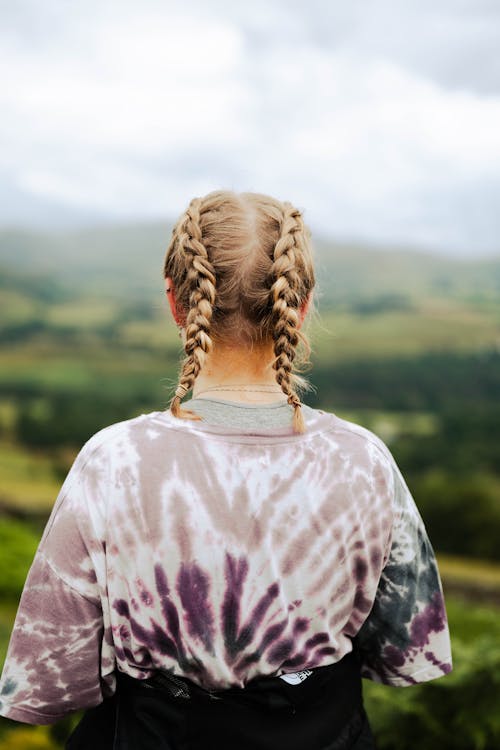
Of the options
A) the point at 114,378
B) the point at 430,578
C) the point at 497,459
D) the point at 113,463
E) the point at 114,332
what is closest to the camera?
the point at 113,463

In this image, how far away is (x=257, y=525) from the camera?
190 cm

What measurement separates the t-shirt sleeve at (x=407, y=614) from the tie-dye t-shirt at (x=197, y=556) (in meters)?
0.15

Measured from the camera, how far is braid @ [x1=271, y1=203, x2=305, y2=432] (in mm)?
1990

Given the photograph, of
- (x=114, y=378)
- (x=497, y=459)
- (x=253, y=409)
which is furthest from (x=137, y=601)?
(x=114, y=378)

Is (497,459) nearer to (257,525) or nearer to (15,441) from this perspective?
(15,441)

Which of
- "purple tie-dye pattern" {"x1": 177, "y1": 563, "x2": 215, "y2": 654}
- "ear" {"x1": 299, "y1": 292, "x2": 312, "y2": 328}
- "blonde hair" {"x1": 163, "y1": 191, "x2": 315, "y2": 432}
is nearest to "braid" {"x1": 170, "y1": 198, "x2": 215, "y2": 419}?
"blonde hair" {"x1": 163, "y1": 191, "x2": 315, "y2": 432}

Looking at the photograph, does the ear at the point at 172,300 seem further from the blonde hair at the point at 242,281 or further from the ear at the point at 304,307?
the ear at the point at 304,307

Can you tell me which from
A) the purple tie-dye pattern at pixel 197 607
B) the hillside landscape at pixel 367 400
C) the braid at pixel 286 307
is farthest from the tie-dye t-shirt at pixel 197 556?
the hillside landscape at pixel 367 400

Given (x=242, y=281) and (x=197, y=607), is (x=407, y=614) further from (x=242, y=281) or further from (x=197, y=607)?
(x=242, y=281)

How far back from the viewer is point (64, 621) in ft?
6.44

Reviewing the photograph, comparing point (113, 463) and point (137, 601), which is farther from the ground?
point (113, 463)

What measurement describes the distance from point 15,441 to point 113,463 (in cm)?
7390

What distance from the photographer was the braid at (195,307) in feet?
6.48

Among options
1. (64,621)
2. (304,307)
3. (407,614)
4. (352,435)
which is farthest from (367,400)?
(64,621)
